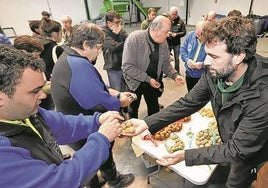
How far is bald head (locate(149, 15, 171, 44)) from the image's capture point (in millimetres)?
2633

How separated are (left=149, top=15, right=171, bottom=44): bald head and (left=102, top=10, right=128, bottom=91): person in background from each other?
0.89m

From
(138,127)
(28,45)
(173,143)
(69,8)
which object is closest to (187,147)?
(173,143)

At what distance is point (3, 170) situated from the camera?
0.83m

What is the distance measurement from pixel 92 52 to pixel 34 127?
0.98 meters

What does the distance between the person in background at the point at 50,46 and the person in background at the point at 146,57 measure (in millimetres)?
969

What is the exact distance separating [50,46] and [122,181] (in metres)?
2.05

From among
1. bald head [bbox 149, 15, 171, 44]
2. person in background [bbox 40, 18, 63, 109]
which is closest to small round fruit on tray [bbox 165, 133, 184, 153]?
bald head [bbox 149, 15, 171, 44]

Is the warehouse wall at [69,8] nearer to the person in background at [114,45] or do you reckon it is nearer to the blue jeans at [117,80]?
the person in background at [114,45]

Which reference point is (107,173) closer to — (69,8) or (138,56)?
(138,56)

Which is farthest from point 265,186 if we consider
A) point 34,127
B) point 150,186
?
point 34,127

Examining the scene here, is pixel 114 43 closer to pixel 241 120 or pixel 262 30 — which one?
pixel 241 120

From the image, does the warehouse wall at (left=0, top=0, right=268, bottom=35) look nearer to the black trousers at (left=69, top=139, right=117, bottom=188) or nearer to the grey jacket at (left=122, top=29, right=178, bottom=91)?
the grey jacket at (left=122, top=29, right=178, bottom=91)

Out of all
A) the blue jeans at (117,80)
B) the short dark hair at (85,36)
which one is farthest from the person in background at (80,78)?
the blue jeans at (117,80)

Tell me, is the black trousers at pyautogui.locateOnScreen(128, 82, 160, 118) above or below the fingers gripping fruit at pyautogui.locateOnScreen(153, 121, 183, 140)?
below
